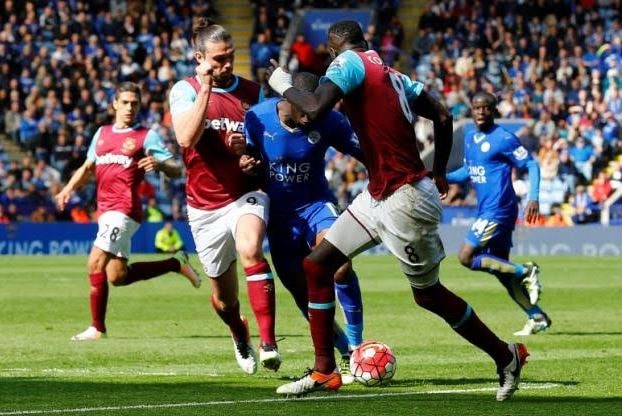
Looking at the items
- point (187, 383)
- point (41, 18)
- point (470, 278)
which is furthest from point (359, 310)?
point (41, 18)

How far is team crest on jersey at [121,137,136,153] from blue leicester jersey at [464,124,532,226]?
11.6ft

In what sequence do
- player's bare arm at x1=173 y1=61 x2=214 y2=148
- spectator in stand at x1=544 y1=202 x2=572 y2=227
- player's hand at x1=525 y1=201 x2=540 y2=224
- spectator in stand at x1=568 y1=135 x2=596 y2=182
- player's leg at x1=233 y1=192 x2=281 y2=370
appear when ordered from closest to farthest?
player's bare arm at x1=173 y1=61 x2=214 y2=148
player's leg at x1=233 y1=192 x2=281 y2=370
player's hand at x1=525 y1=201 x2=540 y2=224
spectator in stand at x1=544 y1=202 x2=572 y2=227
spectator in stand at x1=568 y1=135 x2=596 y2=182

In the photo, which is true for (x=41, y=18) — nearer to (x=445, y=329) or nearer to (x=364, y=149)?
(x=445, y=329)

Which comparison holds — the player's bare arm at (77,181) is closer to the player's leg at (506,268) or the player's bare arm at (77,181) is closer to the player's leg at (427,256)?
the player's leg at (506,268)

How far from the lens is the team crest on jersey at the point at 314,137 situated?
11094mm

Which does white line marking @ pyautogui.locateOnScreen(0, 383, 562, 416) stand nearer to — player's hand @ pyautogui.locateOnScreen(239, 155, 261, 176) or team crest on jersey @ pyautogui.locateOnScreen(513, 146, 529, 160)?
Answer: player's hand @ pyautogui.locateOnScreen(239, 155, 261, 176)

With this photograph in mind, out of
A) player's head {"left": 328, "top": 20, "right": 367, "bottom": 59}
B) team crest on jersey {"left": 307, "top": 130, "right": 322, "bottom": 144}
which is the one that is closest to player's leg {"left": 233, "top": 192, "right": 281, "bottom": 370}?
team crest on jersey {"left": 307, "top": 130, "right": 322, "bottom": 144}

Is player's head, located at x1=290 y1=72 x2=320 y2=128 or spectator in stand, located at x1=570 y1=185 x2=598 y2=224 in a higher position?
player's head, located at x1=290 y1=72 x2=320 y2=128

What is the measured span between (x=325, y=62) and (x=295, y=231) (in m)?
32.1

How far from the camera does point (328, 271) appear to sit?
31.6ft

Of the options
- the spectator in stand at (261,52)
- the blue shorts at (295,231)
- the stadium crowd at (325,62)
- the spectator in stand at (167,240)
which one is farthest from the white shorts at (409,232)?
the spectator in stand at (261,52)

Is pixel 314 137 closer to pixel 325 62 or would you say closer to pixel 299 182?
pixel 299 182

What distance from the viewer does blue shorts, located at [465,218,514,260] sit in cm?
1606

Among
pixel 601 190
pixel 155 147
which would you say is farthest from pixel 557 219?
pixel 155 147
